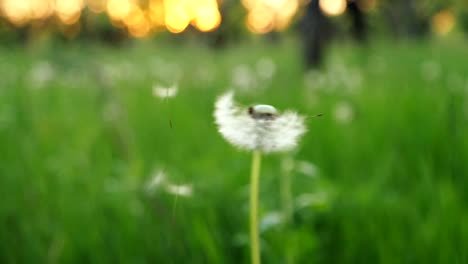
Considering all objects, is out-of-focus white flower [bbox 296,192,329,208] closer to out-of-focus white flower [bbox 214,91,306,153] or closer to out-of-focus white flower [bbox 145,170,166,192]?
out-of-focus white flower [bbox 145,170,166,192]

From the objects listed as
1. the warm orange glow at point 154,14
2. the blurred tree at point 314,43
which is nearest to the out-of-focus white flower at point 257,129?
the blurred tree at point 314,43

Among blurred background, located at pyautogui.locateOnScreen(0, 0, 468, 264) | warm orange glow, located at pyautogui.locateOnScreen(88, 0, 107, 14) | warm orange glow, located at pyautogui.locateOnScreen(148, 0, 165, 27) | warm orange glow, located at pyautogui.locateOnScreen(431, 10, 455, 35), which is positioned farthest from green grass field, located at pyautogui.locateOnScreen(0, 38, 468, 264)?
warm orange glow, located at pyautogui.locateOnScreen(148, 0, 165, 27)

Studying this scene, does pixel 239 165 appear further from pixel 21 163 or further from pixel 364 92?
pixel 364 92

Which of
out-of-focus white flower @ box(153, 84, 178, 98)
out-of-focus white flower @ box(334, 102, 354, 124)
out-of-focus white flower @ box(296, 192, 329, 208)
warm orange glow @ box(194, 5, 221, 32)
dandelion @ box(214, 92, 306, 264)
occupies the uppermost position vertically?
out-of-focus white flower @ box(334, 102, 354, 124)

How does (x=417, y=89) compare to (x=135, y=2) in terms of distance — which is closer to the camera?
(x=417, y=89)

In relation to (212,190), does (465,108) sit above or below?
above

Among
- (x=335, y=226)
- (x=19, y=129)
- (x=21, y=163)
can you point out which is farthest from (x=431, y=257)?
(x=19, y=129)
